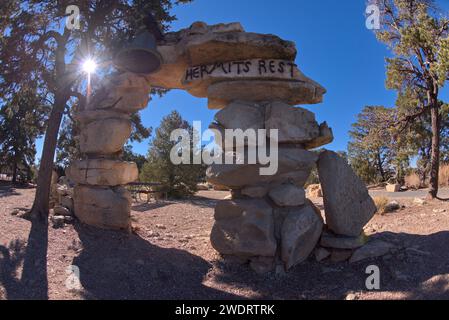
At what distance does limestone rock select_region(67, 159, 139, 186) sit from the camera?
5617 millimetres

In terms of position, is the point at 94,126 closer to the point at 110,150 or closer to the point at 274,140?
the point at 110,150

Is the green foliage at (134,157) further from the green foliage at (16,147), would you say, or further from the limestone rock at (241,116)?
the limestone rock at (241,116)

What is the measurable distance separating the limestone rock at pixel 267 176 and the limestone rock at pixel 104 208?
5.94 ft

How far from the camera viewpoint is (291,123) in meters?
4.96

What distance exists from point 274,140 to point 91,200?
11.2 feet

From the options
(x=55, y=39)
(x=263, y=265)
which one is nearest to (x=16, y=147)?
(x=55, y=39)

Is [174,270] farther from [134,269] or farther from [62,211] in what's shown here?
[62,211]

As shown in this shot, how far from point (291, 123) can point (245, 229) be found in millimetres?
1811

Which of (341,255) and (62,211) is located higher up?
(62,211)

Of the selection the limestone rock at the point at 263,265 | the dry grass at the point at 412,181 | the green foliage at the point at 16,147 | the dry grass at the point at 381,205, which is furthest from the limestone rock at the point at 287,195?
the green foliage at the point at 16,147

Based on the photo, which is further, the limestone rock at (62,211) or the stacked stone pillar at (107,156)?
the limestone rock at (62,211)

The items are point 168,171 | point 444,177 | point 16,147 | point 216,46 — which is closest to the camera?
point 216,46

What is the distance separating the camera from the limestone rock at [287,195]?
470 cm

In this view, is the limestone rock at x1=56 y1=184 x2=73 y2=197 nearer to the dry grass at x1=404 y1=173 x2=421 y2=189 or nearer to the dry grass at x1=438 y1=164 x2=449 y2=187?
the dry grass at x1=438 y1=164 x2=449 y2=187
